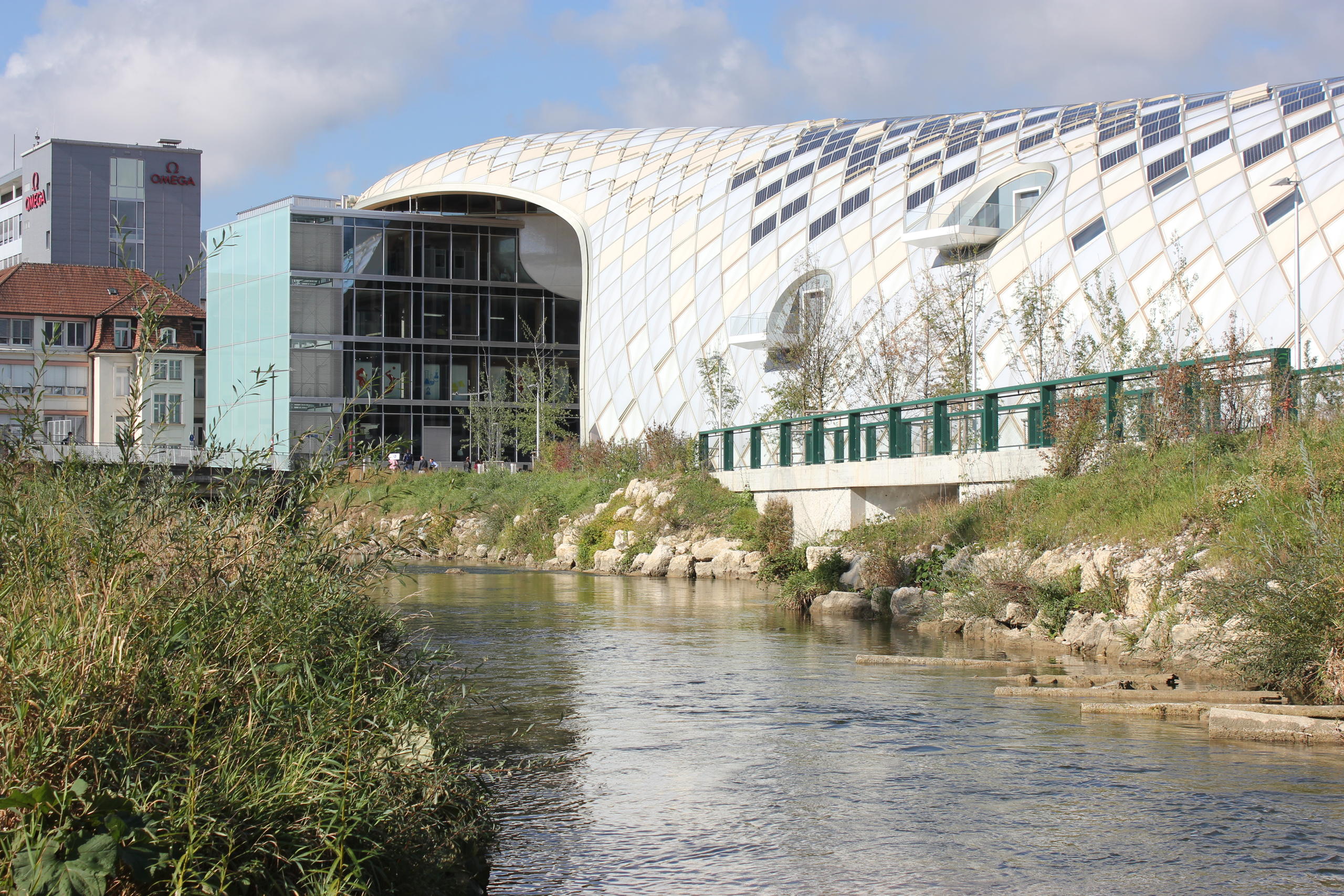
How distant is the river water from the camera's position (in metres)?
8.64

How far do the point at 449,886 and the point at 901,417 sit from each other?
2361 centimetres

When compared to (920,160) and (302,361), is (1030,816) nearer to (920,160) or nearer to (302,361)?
(920,160)

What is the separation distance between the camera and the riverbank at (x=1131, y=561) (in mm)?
14188

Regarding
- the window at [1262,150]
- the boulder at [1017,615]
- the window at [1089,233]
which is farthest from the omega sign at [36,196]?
the boulder at [1017,615]

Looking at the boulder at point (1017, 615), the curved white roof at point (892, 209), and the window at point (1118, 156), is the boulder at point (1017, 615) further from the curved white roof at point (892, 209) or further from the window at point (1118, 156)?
the window at point (1118, 156)

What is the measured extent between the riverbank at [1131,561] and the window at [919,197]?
15.3m

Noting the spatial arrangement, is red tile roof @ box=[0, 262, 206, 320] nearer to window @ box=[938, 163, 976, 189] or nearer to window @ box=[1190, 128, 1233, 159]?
window @ box=[938, 163, 976, 189]

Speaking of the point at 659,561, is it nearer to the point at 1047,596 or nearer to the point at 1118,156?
the point at 1047,596

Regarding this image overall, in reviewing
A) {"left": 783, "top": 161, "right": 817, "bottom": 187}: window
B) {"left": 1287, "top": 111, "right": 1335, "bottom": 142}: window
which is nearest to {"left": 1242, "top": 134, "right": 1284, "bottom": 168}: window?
{"left": 1287, "top": 111, "right": 1335, "bottom": 142}: window

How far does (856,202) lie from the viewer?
47.8 metres

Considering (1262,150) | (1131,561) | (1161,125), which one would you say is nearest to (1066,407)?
(1131,561)

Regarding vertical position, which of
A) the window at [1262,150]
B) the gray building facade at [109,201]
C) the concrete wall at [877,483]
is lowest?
the concrete wall at [877,483]

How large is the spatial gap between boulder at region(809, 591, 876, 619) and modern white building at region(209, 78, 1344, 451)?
14060 millimetres

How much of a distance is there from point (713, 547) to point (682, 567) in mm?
1019
